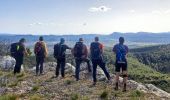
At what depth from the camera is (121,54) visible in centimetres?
1917

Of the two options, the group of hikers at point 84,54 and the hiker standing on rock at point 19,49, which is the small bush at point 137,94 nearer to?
the group of hikers at point 84,54

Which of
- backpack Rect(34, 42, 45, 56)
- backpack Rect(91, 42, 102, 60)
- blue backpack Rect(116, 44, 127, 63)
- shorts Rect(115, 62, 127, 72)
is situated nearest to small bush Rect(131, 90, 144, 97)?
shorts Rect(115, 62, 127, 72)

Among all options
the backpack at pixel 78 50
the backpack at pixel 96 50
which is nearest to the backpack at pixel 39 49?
the backpack at pixel 78 50

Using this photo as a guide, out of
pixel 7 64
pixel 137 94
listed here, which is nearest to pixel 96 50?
pixel 137 94

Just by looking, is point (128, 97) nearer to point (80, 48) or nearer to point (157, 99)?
point (157, 99)

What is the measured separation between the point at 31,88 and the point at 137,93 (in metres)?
6.02

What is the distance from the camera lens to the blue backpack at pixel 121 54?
1912cm

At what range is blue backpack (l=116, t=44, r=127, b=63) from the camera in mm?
19125

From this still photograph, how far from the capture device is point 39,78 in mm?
24219

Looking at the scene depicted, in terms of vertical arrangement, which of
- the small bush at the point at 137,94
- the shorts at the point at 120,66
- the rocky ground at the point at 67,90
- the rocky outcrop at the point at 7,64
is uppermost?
the shorts at the point at 120,66

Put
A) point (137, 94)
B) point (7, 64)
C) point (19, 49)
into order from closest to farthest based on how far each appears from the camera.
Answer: point (137, 94) < point (19, 49) < point (7, 64)

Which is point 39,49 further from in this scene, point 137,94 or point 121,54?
point 137,94

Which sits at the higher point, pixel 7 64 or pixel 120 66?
pixel 120 66

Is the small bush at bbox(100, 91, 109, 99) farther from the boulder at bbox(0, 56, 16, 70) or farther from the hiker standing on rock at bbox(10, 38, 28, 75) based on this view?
the boulder at bbox(0, 56, 16, 70)
